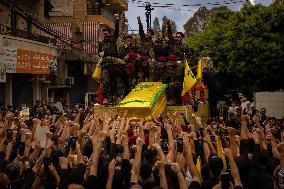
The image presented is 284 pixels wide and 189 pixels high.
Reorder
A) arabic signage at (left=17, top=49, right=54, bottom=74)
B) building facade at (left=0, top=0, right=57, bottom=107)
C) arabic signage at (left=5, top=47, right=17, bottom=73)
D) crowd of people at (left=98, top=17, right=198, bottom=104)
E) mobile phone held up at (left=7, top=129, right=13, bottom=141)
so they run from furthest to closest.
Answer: arabic signage at (left=17, top=49, right=54, bottom=74)
building facade at (left=0, top=0, right=57, bottom=107)
arabic signage at (left=5, top=47, right=17, bottom=73)
crowd of people at (left=98, top=17, right=198, bottom=104)
mobile phone held up at (left=7, top=129, right=13, bottom=141)

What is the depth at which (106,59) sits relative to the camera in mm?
14438

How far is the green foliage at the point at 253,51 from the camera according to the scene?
28922 millimetres

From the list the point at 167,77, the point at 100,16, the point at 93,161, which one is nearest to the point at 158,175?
the point at 93,161

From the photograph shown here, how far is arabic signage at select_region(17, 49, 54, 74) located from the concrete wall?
10.3 m

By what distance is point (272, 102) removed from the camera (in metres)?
25.7

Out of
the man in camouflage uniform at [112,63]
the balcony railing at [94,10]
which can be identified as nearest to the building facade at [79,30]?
the balcony railing at [94,10]

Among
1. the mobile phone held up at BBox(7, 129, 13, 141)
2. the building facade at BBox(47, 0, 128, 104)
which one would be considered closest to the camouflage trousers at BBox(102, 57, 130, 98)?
the mobile phone held up at BBox(7, 129, 13, 141)

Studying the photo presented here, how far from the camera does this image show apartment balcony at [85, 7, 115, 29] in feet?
122

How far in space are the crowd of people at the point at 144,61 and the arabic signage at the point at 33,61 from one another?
26.8 ft

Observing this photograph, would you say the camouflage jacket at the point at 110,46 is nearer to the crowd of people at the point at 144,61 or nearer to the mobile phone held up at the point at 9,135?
the crowd of people at the point at 144,61

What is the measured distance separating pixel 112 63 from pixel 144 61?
91cm

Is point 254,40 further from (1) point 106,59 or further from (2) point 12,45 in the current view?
(1) point 106,59

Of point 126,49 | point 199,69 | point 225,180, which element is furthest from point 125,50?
point 225,180

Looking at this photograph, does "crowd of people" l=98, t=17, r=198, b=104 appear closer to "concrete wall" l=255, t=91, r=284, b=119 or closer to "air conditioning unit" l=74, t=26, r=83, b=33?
"concrete wall" l=255, t=91, r=284, b=119
